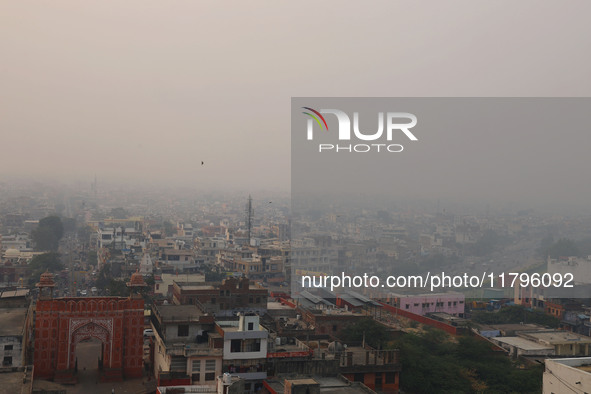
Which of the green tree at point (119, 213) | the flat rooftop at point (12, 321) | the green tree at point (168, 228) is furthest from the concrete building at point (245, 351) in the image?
the green tree at point (119, 213)

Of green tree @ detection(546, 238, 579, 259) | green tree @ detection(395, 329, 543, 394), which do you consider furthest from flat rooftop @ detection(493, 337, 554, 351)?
green tree @ detection(546, 238, 579, 259)

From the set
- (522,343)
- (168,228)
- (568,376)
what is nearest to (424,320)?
(522,343)

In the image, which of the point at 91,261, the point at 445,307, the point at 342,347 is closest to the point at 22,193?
the point at 91,261

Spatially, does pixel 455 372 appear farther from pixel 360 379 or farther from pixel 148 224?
pixel 148 224

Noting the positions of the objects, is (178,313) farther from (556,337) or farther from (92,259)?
(92,259)

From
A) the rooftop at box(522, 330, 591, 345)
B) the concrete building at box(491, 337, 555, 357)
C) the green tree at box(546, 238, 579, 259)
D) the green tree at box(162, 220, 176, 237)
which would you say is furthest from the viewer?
the green tree at box(162, 220, 176, 237)

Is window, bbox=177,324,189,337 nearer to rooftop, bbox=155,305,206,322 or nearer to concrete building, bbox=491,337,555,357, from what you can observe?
rooftop, bbox=155,305,206,322
